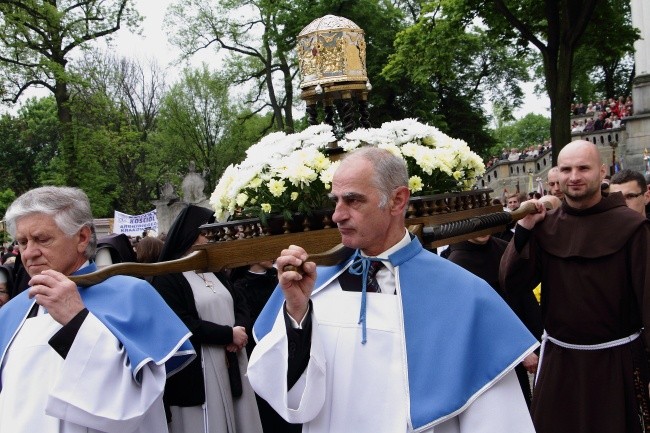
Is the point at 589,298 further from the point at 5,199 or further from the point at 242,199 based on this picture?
the point at 5,199

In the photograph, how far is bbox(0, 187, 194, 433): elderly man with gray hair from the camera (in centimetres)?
316

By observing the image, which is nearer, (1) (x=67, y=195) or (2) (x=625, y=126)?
(1) (x=67, y=195)

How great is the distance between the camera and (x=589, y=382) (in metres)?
4.86

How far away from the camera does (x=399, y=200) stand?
3.07m

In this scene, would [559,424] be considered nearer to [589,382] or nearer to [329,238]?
[589,382]

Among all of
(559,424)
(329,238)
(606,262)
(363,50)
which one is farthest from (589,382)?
(363,50)

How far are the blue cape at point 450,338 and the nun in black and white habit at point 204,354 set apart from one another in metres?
2.46

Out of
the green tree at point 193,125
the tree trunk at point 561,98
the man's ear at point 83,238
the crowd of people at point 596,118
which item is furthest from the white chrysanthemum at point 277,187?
the green tree at point 193,125

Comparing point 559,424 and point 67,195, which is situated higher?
point 67,195

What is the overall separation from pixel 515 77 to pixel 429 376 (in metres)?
41.3

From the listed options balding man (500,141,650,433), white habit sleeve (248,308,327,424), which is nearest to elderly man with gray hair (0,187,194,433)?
white habit sleeve (248,308,327,424)

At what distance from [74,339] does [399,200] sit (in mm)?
1394

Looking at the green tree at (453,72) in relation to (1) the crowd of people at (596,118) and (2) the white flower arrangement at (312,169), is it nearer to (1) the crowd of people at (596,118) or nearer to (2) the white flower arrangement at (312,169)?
(1) the crowd of people at (596,118)

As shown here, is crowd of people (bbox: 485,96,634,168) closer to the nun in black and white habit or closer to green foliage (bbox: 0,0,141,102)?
green foliage (bbox: 0,0,141,102)
